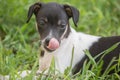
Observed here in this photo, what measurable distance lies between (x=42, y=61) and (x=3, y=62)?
1.59ft

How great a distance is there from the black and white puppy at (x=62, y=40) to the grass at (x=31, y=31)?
0.17 m

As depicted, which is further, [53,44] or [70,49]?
[70,49]

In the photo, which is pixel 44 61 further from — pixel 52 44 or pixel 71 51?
pixel 52 44

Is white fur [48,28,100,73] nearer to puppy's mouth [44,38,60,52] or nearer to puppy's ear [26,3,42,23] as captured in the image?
puppy's mouth [44,38,60,52]

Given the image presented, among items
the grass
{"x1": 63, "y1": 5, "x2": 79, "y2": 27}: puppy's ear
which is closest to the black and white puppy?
{"x1": 63, "y1": 5, "x2": 79, "y2": 27}: puppy's ear

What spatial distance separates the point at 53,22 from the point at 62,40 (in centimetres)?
32

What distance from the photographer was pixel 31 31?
323 inches

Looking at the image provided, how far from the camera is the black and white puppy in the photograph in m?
6.25

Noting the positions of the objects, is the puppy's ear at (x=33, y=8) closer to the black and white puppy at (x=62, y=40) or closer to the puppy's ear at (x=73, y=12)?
the black and white puppy at (x=62, y=40)

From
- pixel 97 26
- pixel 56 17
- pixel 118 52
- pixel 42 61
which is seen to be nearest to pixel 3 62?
pixel 42 61

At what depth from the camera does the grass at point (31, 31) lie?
633 cm

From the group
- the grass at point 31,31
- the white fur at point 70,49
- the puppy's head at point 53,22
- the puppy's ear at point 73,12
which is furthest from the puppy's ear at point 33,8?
the grass at point 31,31

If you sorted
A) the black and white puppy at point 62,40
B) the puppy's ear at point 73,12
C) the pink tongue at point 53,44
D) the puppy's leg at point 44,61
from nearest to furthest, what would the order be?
the pink tongue at point 53,44 → the black and white puppy at point 62,40 → the puppy's ear at point 73,12 → the puppy's leg at point 44,61

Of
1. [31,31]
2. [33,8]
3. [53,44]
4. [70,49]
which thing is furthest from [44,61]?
[31,31]
